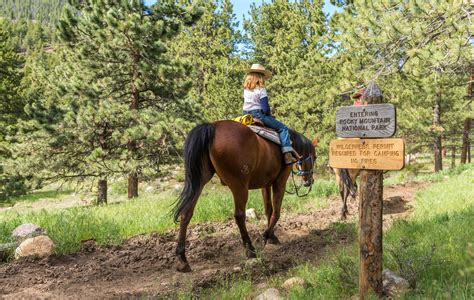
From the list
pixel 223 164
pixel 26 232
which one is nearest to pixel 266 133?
A: pixel 223 164

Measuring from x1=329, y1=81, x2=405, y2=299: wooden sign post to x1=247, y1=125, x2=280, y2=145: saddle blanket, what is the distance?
2.88 metres

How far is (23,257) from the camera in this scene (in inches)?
241

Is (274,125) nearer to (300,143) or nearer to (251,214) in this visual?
(300,143)

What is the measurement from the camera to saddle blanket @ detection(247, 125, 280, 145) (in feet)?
22.0

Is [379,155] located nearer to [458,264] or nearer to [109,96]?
[458,264]

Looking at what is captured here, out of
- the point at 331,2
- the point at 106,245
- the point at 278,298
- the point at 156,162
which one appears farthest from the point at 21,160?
the point at 331,2

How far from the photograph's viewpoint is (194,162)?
5730 mm

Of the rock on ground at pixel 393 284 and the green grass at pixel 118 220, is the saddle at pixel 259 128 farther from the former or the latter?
the rock on ground at pixel 393 284

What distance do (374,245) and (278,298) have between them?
1078 millimetres

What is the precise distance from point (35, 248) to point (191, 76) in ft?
30.7

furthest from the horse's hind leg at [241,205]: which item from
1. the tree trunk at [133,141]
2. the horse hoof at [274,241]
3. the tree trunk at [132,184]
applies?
the tree trunk at [132,184]

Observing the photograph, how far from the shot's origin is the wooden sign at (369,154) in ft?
11.5

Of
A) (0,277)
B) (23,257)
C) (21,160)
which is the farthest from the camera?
(21,160)

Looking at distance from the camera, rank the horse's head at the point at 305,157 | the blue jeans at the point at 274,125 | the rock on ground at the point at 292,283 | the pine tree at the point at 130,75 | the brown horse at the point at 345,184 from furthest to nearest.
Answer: the pine tree at the point at 130,75 → the brown horse at the point at 345,184 → the horse's head at the point at 305,157 → the blue jeans at the point at 274,125 → the rock on ground at the point at 292,283
